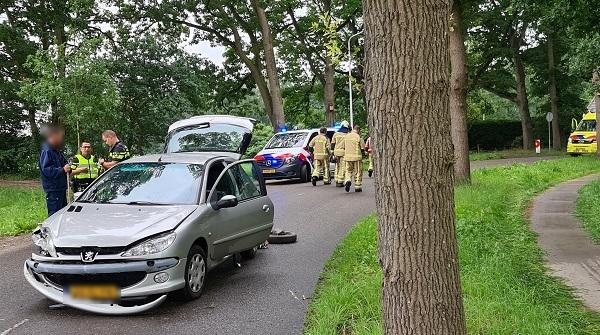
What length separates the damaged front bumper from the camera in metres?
5.69

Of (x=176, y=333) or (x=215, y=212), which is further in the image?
(x=215, y=212)

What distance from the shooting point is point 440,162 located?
3293 millimetres

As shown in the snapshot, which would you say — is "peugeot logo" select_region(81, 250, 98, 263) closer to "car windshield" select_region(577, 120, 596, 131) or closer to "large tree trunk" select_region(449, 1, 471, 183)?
"large tree trunk" select_region(449, 1, 471, 183)

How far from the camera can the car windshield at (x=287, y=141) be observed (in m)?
21.3

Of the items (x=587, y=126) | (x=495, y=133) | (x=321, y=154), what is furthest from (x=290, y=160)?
(x=495, y=133)

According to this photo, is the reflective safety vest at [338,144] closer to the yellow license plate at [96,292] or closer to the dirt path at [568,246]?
the dirt path at [568,246]

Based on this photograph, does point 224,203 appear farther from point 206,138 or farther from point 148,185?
point 206,138

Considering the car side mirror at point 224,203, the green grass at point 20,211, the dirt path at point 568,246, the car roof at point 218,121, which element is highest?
the car roof at point 218,121

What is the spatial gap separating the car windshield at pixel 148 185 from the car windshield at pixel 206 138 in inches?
165

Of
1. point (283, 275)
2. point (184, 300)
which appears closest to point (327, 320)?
point (184, 300)

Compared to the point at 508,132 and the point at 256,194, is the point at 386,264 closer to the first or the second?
the point at 256,194

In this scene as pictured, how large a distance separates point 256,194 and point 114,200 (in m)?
2.00

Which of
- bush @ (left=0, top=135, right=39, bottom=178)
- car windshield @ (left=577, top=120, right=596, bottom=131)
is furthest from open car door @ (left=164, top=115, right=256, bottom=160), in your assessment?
car windshield @ (left=577, top=120, right=596, bottom=131)

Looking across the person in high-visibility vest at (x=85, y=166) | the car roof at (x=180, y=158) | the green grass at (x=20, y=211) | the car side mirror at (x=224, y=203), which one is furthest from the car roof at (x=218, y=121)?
the car side mirror at (x=224, y=203)
